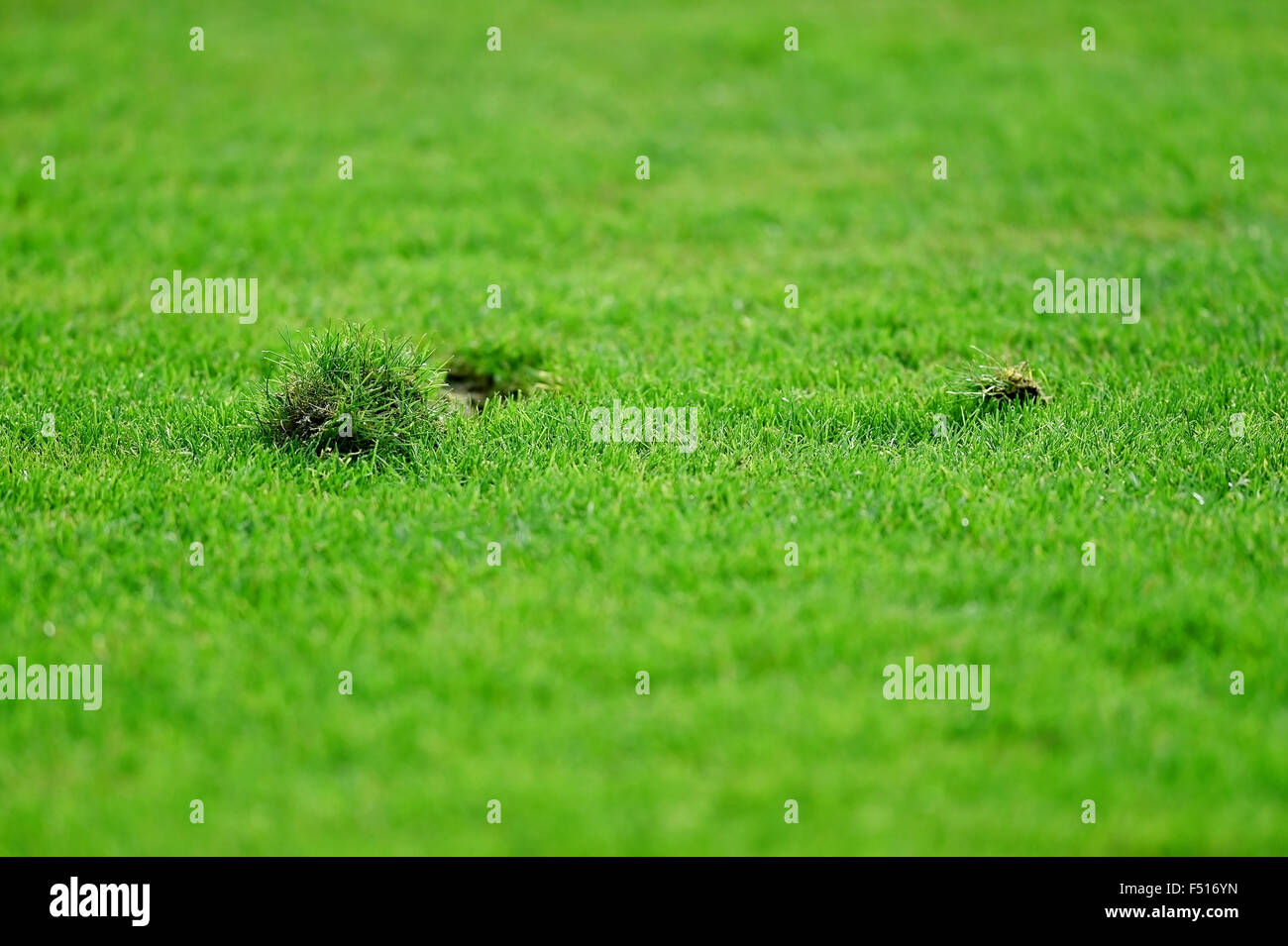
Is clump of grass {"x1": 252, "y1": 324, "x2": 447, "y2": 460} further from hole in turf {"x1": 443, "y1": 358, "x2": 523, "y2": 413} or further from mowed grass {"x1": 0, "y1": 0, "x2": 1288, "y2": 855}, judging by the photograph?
hole in turf {"x1": 443, "y1": 358, "x2": 523, "y2": 413}

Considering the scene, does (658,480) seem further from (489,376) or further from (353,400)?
(489,376)

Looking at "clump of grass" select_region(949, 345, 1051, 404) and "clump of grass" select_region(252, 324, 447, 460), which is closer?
"clump of grass" select_region(252, 324, 447, 460)

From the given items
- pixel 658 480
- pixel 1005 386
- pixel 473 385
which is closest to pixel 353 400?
pixel 473 385

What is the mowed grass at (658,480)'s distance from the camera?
13.0 ft

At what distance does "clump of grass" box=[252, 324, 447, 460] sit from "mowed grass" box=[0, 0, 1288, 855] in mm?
174

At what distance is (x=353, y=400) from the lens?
597cm

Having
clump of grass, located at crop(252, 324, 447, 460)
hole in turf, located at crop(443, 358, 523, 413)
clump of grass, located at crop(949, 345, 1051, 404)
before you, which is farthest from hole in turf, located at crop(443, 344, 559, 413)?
clump of grass, located at crop(949, 345, 1051, 404)

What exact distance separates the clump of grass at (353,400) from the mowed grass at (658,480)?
0.57ft

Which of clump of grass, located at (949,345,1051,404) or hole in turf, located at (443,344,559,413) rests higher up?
hole in turf, located at (443,344,559,413)

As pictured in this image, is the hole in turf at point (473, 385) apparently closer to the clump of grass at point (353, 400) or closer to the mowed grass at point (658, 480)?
the mowed grass at point (658, 480)

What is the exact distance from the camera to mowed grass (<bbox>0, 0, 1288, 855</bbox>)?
396cm

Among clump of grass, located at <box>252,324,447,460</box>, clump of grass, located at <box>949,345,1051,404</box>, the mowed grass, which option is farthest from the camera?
clump of grass, located at <box>949,345,1051,404</box>
